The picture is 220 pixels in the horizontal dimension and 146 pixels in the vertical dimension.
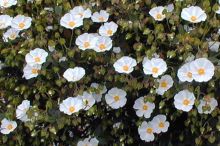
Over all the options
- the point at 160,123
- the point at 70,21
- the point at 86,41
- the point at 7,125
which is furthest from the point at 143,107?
the point at 7,125

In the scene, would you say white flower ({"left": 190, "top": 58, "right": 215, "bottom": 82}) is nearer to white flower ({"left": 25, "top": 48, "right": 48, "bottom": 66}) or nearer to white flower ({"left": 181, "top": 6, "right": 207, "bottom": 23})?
white flower ({"left": 181, "top": 6, "right": 207, "bottom": 23})

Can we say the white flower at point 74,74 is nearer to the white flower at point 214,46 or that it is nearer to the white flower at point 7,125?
the white flower at point 7,125

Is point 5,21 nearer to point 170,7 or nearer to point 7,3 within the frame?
point 7,3

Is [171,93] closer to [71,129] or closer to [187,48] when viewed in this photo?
[187,48]

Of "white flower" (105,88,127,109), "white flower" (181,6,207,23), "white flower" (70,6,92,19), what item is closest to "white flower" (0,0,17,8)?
"white flower" (70,6,92,19)

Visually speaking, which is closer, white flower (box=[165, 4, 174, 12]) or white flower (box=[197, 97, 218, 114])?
white flower (box=[197, 97, 218, 114])
